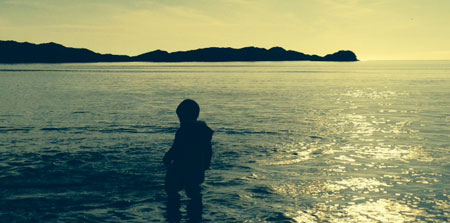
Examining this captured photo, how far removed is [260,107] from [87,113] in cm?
1116

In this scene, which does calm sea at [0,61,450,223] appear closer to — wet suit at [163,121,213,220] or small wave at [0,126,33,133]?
small wave at [0,126,33,133]

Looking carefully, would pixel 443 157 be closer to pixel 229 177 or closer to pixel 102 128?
pixel 229 177

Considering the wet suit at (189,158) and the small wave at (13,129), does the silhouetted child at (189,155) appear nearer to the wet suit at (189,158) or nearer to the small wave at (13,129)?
the wet suit at (189,158)

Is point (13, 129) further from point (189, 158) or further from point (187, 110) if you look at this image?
point (187, 110)

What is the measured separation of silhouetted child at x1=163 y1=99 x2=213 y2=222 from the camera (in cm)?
703

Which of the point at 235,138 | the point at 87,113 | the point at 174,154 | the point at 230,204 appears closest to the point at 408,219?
the point at 230,204

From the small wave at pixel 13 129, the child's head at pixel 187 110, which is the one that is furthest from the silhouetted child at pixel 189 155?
the small wave at pixel 13 129

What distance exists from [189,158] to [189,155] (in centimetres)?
6

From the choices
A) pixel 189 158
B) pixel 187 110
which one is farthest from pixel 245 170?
pixel 187 110

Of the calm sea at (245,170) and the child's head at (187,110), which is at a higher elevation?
the child's head at (187,110)

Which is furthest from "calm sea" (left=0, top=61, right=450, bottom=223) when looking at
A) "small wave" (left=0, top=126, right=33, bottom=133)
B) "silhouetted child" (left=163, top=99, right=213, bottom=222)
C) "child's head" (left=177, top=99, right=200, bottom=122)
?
"child's head" (left=177, top=99, right=200, bottom=122)

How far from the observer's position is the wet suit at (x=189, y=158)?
7055mm

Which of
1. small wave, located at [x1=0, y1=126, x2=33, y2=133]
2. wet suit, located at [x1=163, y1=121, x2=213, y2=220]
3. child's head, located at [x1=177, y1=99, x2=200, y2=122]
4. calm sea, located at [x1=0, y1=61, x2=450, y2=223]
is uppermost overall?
child's head, located at [x1=177, y1=99, x2=200, y2=122]

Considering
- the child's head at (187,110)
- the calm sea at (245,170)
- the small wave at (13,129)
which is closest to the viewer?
the child's head at (187,110)
